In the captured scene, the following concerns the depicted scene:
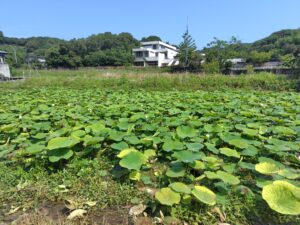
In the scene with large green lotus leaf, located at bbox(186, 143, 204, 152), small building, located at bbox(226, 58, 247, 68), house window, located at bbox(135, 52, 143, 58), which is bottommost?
large green lotus leaf, located at bbox(186, 143, 204, 152)

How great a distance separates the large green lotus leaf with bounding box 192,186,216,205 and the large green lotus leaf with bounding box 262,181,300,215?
0.34 meters

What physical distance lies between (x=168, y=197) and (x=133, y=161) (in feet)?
1.51

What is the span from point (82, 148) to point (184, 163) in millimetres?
1241

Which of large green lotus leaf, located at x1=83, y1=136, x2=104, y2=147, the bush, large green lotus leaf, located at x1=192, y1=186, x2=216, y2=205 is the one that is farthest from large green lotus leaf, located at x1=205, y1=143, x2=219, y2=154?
the bush

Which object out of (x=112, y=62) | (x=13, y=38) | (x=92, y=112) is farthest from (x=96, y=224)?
(x=13, y=38)

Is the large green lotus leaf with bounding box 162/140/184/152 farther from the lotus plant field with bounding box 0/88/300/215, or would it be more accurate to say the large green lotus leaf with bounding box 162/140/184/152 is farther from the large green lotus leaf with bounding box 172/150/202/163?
the large green lotus leaf with bounding box 172/150/202/163

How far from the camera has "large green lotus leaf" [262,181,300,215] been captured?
1354 millimetres

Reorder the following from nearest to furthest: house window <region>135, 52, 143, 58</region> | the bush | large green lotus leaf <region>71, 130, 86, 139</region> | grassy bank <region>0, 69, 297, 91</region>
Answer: large green lotus leaf <region>71, 130, 86, 139</region> → grassy bank <region>0, 69, 297, 91</region> → the bush → house window <region>135, 52, 143, 58</region>

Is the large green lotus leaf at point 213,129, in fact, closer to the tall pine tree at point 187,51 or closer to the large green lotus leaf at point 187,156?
the large green lotus leaf at point 187,156

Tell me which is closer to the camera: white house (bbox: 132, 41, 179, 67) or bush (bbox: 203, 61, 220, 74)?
bush (bbox: 203, 61, 220, 74)

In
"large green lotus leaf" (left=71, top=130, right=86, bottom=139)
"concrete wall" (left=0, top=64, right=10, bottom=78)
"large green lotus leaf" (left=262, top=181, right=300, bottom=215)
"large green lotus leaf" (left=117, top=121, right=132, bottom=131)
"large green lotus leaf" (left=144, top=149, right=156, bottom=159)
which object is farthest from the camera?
"concrete wall" (left=0, top=64, right=10, bottom=78)

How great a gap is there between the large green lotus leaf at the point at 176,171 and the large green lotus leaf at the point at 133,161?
0.81ft

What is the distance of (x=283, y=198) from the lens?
56.2 inches

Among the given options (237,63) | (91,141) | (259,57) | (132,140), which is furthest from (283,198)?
(259,57)
